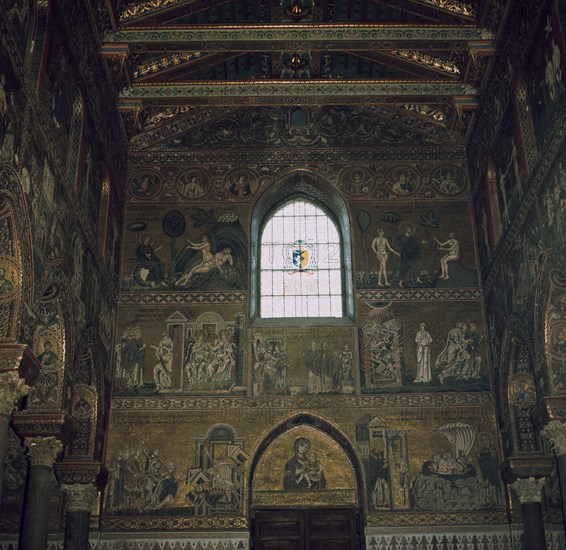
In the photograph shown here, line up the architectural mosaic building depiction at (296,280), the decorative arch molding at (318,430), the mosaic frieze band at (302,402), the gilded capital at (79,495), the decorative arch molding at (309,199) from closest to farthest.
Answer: the architectural mosaic building depiction at (296,280) → the gilded capital at (79,495) → the decorative arch molding at (318,430) → the mosaic frieze band at (302,402) → the decorative arch molding at (309,199)

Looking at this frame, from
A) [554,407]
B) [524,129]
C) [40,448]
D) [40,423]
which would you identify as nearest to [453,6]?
[524,129]

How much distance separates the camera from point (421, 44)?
58.0 ft

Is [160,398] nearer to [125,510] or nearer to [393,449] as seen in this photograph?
[125,510]

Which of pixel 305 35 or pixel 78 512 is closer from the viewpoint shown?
pixel 78 512

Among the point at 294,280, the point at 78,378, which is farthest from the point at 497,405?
the point at 78,378

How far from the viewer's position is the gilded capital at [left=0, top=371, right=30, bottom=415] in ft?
38.4

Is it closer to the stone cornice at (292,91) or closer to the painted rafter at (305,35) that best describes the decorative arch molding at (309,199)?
the stone cornice at (292,91)

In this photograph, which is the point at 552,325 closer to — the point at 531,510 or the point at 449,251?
the point at 531,510

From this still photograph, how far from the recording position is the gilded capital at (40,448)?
1428 centimetres

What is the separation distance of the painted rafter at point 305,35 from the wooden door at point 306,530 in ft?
30.2

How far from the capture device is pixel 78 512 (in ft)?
53.1

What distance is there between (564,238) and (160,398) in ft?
28.8

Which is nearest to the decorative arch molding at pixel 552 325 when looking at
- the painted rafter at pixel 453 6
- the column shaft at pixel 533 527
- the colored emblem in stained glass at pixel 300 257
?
the column shaft at pixel 533 527

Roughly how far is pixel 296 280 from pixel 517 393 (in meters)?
5.50
